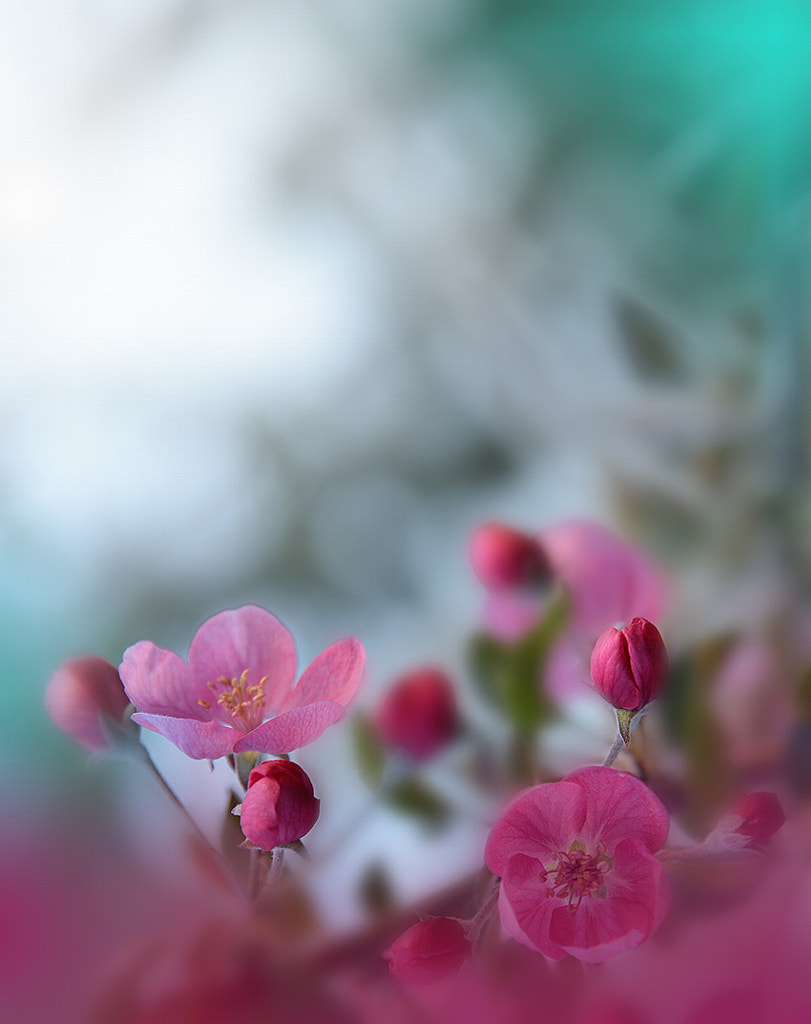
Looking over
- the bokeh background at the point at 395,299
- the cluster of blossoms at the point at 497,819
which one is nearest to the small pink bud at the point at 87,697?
the cluster of blossoms at the point at 497,819

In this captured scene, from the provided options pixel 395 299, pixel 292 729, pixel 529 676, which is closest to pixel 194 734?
pixel 292 729

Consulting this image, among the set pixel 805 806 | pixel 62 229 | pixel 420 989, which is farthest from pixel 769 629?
pixel 62 229

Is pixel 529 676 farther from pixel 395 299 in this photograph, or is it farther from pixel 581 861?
pixel 395 299

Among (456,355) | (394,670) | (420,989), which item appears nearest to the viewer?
(420,989)

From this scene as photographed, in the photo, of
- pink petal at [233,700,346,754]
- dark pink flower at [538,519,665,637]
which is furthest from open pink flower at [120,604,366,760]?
dark pink flower at [538,519,665,637]

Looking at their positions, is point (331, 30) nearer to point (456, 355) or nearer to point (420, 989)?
point (456, 355)
